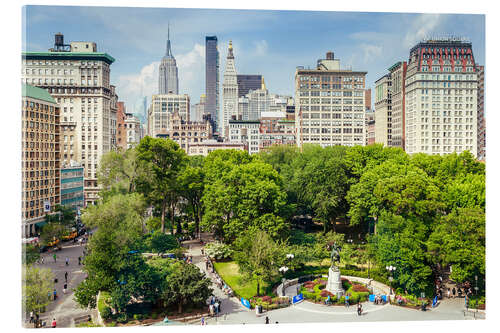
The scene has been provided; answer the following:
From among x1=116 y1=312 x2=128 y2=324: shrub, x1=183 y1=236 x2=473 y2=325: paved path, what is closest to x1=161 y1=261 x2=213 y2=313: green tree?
x1=183 y1=236 x2=473 y2=325: paved path

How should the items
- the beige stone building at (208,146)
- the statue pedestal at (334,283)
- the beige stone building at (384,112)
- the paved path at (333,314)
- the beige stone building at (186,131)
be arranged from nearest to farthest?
the paved path at (333,314)
the statue pedestal at (334,283)
the beige stone building at (384,112)
the beige stone building at (208,146)
the beige stone building at (186,131)

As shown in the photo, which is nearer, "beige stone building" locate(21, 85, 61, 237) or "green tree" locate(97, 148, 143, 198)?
"beige stone building" locate(21, 85, 61, 237)

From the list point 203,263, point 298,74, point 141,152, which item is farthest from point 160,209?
point 298,74

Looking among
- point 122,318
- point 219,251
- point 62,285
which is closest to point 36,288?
point 122,318

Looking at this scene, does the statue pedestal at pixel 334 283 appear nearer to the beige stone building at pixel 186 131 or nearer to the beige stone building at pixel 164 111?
the beige stone building at pixel 164 111

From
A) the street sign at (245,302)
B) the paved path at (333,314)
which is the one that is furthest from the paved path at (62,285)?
the street sign at (245,302)

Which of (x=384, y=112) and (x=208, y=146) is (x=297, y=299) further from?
(x=208, y=146)

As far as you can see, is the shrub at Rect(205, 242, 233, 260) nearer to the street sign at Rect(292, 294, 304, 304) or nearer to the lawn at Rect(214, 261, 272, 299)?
the lawn at Rect(214, 261, 272, 299)
